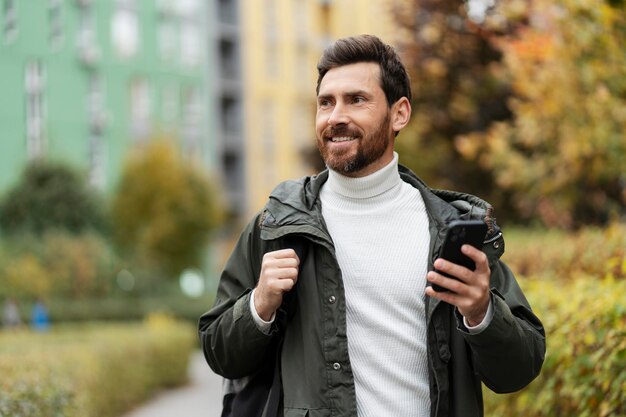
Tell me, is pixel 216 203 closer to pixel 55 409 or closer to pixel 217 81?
pixel 217 81

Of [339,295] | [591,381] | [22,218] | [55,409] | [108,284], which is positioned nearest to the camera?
[339,295]

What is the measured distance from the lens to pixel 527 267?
1064 cm

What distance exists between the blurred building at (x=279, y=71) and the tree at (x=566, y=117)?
3703 cm

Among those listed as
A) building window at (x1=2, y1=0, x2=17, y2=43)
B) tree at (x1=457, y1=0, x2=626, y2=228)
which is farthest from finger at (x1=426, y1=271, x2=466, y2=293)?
building window at (x1=2, y1=0, x2=17, y2=43)

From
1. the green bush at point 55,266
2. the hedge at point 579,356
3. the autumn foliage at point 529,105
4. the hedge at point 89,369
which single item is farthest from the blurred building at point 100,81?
the hedge at point 579,356

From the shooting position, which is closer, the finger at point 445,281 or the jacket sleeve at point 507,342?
the finger at point 445,281

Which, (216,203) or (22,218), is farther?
(216,203)

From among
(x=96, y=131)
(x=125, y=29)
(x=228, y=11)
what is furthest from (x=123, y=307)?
(x=228, y=11)

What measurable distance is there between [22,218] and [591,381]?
33.9 metres

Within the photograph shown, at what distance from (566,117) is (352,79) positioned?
912 centimetres

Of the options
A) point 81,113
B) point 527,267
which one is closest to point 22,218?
point 81,113

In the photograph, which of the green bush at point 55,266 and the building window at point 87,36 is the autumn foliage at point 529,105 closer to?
the green bush at point 55,266

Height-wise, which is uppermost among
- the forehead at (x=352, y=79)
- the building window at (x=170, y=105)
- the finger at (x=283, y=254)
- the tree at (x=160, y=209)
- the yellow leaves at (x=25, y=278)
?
the building window at (x=170, y=105)

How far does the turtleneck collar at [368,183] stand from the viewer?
3.24 metres
